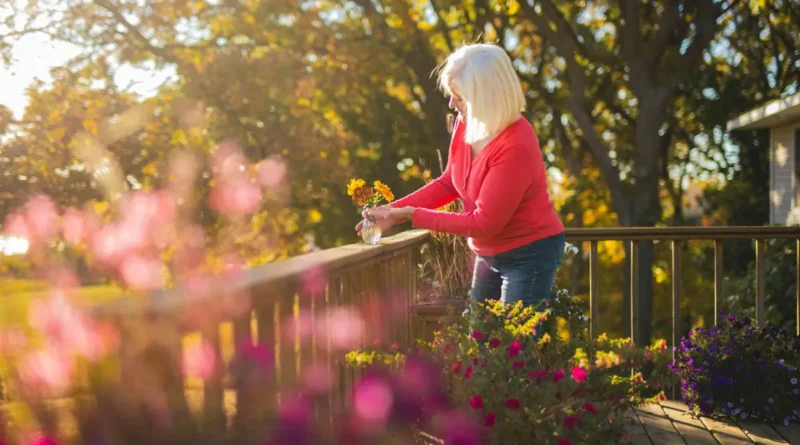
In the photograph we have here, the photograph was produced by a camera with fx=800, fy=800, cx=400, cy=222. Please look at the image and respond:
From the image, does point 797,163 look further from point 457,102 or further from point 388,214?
point 388,214

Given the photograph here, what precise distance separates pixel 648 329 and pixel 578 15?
17.8ft

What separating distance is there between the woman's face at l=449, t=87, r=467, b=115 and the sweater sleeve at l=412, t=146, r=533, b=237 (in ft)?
1.01

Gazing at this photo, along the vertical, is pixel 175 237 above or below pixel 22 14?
below

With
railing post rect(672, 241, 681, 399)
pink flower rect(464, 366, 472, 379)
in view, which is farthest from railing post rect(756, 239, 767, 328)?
pink flower rect(464, 366, 472, 379)

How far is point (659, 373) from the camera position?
2277 mm

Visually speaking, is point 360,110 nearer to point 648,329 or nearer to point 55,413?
point 648,329

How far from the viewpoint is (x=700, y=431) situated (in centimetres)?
340

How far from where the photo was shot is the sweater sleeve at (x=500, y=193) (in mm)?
2377

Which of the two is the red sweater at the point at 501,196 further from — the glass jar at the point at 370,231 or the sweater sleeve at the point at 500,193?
the glass jar at the point at 370,231

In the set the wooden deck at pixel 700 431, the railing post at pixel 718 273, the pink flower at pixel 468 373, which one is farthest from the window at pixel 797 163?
the pink flower at pixel 468 373

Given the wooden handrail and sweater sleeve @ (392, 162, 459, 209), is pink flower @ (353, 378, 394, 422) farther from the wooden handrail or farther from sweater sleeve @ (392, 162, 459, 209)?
sweater sleeve @ (392, 162, 459, 209)

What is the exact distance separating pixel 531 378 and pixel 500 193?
0.56 metres

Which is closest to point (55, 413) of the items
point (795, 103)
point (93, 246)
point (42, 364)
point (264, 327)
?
point (42, 364)

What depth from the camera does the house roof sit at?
8883 mm
